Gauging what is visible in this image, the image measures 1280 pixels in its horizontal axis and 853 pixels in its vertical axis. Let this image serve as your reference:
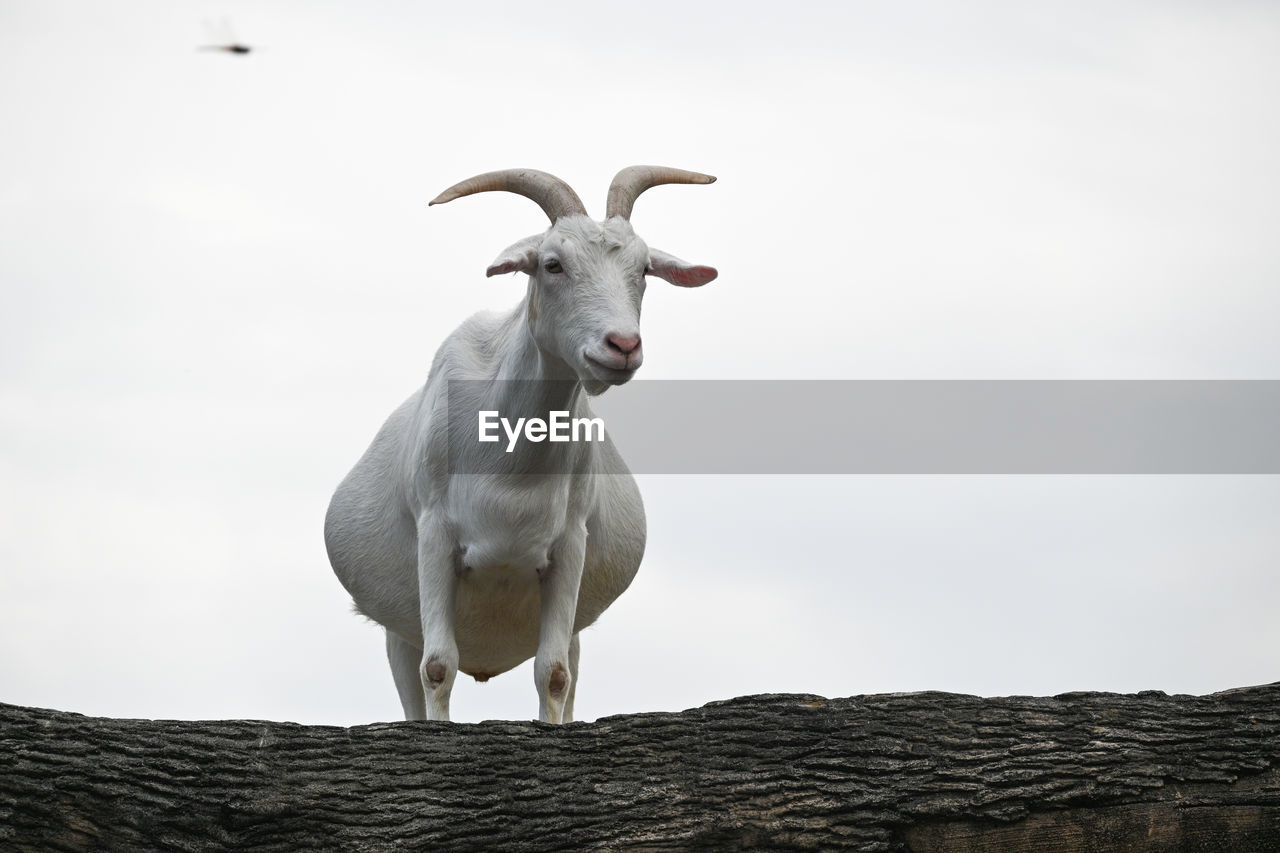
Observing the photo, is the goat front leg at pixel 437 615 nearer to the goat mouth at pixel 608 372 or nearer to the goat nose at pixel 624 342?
the goat mouth at pixel 608 372

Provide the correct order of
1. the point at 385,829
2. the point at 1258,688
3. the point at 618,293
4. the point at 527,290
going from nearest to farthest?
the point at 385,829 → the point at 1258,688 → the point at 618,293 → the point at 527,290

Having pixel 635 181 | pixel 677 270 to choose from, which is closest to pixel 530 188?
pixel 635 181

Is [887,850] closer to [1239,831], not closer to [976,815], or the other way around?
[976,815]

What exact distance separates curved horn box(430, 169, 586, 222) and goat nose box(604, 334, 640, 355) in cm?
95

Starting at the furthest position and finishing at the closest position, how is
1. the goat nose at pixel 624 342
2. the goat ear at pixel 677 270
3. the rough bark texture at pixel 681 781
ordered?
the goat ear at pixel 677 270, the goat nose at pixel 624 342, the rough bark texture at pixel 681 781

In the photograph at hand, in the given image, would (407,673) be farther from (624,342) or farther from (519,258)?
(624,342)

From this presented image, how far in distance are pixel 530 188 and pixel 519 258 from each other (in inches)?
23.8

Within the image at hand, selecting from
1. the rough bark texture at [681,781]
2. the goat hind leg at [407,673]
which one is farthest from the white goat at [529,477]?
the rough bark texture at [681,781]

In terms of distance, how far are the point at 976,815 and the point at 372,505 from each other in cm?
476

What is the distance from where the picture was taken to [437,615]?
888 cm

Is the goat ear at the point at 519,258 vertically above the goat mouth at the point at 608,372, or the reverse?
the goat ear at the point at 519,258

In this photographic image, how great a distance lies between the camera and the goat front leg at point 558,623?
880 cm

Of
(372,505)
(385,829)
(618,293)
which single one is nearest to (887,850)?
(385,829)

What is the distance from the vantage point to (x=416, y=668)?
10.9 m
